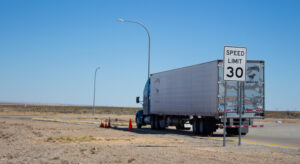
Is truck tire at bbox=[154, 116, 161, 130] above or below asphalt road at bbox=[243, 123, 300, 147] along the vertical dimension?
above

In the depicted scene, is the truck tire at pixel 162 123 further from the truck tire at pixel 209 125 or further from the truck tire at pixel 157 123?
the truck tire at pixel 209 125

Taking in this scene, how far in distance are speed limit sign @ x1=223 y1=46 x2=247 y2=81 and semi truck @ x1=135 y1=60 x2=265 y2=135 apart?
4.17m

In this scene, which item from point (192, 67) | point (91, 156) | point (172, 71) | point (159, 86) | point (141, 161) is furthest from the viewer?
point (159, 86)

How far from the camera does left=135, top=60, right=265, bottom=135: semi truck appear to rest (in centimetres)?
2262

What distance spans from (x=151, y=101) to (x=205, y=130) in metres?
8.96

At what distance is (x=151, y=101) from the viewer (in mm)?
32531

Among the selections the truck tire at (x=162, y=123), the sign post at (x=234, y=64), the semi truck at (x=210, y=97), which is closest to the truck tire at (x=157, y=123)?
the truck tire at (x=162, y=123)

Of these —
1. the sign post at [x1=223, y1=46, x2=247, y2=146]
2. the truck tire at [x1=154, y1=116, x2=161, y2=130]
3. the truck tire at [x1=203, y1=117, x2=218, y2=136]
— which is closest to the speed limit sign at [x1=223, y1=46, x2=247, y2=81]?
the sign post at [x1=223, y1=46, x2=247, y2=146]

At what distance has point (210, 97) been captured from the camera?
76.0ft

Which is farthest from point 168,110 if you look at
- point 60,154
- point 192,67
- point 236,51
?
point 60,154

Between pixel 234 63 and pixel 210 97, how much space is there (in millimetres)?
7075

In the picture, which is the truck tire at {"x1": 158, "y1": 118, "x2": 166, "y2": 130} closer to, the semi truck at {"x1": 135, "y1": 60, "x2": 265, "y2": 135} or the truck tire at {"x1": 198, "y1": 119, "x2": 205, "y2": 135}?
the semi truck at {"x1": 135, "y1": 60, "x2": 265, "y2": 135}

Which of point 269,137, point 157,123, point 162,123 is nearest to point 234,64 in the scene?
point 269,137

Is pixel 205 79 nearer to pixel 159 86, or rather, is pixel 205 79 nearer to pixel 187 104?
pixel 187 104
